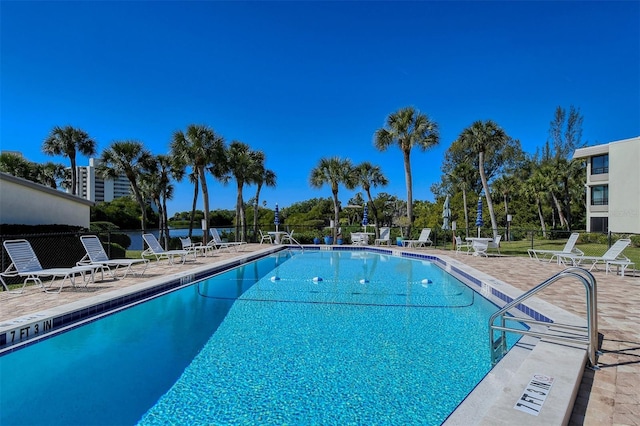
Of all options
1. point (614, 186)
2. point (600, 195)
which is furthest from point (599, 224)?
point (614, 186)

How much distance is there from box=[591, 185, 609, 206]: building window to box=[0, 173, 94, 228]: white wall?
31.3m

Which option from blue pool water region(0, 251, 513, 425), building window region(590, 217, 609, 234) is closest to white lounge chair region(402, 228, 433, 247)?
blue pool water region(0, 251, 513, 425)

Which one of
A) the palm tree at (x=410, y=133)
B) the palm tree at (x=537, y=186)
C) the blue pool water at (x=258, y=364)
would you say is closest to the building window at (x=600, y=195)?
the palm tree at (x=537, y=186)

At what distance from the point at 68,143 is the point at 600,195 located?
1446 inches

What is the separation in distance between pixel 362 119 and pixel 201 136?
11.6 metres

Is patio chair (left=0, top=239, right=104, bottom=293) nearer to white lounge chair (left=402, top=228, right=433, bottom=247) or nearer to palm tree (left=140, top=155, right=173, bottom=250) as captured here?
white lounge chair (left=402, top=228, right=433, bottom=247)

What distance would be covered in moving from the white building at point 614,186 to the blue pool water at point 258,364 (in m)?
23.0

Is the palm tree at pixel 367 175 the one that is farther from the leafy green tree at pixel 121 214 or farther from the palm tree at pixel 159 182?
the leafy green tree at pixel 121 214

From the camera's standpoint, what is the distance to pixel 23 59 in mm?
12180

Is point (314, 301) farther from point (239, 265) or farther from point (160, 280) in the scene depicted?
point (239, 265)

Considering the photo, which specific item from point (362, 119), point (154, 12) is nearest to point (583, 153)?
point (362, 119)

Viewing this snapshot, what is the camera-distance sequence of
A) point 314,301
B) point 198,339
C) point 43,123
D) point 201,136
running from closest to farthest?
point 198,339, point 314,301, point 201,136, point 43,123

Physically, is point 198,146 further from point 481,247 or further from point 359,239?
point 481,247

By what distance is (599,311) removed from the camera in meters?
4.48
